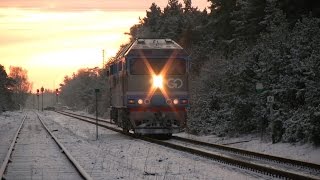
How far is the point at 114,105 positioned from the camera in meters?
28.1

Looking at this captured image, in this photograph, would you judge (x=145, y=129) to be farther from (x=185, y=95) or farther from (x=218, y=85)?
(x=218, y=85)

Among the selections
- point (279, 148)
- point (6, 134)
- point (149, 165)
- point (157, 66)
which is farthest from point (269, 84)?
point (6, 134)

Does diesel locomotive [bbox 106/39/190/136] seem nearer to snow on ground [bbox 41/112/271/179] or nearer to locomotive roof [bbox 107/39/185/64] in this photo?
locomotive roof [bbox 107/39/185/64]

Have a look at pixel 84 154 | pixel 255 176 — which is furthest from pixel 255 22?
pixel 255 176

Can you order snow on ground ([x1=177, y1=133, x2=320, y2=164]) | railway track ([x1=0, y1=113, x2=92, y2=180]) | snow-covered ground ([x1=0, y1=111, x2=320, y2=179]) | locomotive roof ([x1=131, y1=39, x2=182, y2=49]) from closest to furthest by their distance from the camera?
snow-covered ground ([x1=0, y1=111, x2=320, y2=179])
railway track ([x1=0, y1=113, x2=92, y2=180])
snow on ground ([x1=177, y1=133, x2=320, y2=164])
locomotive roof ([x1=131, y1=39, x2=182, y2=49])

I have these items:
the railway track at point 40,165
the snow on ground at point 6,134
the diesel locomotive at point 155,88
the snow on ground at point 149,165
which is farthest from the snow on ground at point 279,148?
the snow on ground at point 6,134

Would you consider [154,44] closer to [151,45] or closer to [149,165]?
[151,45]

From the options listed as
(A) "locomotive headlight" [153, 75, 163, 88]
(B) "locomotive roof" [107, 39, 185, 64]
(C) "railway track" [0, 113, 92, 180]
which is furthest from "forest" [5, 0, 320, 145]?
(C) "railway track" [0, 113, 92, 180]

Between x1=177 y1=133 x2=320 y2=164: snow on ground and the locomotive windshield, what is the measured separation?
146 inches

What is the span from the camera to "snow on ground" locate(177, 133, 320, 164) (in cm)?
1620

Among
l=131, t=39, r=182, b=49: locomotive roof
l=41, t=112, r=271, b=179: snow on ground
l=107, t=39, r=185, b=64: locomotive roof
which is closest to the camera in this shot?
l=41, t=112, r=271, b=179: snow on ground

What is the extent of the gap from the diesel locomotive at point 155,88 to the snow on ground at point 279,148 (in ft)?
8.18

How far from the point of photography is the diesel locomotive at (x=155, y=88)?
23453 mm

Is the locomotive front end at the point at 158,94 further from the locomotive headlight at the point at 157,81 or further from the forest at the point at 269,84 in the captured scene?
the forest at the point at 269,84
